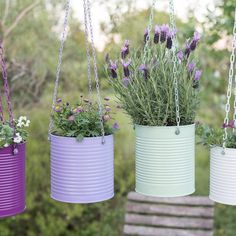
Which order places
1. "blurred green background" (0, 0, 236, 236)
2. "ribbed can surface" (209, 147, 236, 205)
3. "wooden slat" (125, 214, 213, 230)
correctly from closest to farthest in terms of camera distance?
"ribbed can surface" (209, 147, 236, 205), "wooden slat" (125, 214, 213, 230), "blurred green background" (0, 0, 236, 236)

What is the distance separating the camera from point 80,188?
1.98 metres

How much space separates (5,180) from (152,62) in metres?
0.73

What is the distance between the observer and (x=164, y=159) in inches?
77.2

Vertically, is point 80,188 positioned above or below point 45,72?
below

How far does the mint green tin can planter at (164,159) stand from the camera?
1.95 metres

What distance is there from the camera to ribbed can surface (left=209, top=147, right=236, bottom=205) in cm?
195

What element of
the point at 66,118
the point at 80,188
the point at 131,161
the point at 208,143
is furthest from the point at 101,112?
the point at 131,161

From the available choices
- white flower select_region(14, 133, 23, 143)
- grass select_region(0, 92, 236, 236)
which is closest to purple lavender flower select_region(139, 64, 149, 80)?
white flower select_region(14, 133, 23, 143)

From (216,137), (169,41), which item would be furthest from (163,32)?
(216,137)

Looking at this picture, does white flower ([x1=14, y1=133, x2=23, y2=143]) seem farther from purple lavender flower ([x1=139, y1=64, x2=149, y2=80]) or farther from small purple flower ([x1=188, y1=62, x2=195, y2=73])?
small purple flower ([x1=188, y1=62, x2=195, y2=73])

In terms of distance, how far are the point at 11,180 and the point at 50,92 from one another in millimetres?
2720

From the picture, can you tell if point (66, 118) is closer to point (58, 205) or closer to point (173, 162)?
point (173, 162)

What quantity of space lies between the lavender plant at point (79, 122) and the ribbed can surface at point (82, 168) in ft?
0.17

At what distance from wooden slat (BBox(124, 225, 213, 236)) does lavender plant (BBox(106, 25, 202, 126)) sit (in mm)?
2259
